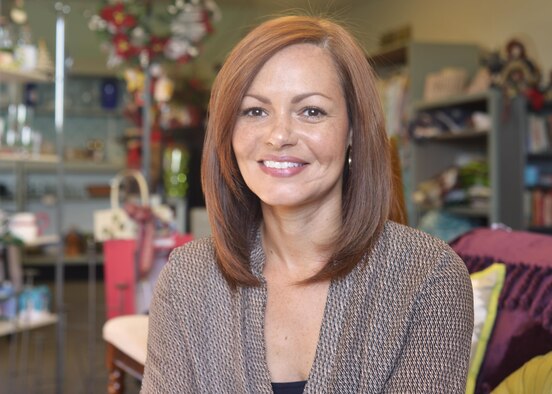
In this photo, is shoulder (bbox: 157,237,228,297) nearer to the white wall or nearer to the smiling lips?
the smiling lips

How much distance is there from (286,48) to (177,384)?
0.66 m

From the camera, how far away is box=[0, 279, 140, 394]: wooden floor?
4383 millimetres

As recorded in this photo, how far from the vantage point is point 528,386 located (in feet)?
5.17

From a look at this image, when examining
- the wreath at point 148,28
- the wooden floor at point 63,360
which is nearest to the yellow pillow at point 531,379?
the wooden floor at point 63,360

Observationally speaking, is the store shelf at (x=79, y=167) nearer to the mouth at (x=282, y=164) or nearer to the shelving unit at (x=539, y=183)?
the shelving unit at (x=539, y=183)

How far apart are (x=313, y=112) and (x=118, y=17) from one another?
10.6 feet

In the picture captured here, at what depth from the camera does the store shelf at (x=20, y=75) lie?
170 inches

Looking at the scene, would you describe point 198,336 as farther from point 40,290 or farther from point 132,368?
point 40,290

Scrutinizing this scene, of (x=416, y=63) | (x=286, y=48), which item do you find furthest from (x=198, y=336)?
(x=416, y=63)

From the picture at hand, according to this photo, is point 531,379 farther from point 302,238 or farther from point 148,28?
point 148,28

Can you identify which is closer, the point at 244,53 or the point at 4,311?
the point at 244,53

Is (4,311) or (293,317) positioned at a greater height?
(293,317)

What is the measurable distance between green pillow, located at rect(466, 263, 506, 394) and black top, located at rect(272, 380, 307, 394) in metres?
0.50

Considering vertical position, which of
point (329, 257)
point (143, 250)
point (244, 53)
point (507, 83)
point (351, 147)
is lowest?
point (143, 250)
